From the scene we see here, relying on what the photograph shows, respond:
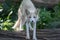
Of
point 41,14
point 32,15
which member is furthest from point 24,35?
point 41,14

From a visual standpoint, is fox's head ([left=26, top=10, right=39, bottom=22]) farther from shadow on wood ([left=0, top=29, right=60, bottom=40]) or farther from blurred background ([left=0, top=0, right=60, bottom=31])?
blurred background ([left=0, top=0, right=60, bottom=31])

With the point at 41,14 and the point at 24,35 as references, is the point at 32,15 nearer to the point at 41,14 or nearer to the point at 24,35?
the point at 24,35

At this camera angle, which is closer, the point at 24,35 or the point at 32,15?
the point at 32,15

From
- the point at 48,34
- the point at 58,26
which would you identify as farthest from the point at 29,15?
the point at 58,26

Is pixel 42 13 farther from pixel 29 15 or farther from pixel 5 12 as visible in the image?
pixel 29 15

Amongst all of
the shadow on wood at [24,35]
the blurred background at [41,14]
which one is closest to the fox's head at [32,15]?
the shadow on wood at [24,35]

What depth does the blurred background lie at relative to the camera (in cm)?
511

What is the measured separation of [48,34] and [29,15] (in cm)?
75

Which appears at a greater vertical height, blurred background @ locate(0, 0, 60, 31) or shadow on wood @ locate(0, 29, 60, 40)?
blurred background @ locate(0, 0, 60, 31)

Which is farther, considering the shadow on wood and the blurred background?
the blurred background

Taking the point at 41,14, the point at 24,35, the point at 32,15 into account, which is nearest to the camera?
the point at 32,15

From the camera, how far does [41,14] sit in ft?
18.0

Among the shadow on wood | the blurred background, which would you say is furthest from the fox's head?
the blurred background

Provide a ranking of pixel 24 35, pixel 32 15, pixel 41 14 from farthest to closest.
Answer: pixel 41 14 → pixel 24 35 → pixel 32 15
